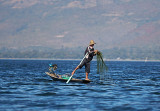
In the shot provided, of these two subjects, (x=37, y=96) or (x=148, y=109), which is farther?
(x=37, y=96)

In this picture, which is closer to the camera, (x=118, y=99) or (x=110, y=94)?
→ (x=118, y=99)

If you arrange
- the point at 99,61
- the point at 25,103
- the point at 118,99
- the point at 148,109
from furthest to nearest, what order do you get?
the point at 99,61 → the point at 118,99 → the point at 25,103 → the point at 148,109

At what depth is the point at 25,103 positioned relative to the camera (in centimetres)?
2017

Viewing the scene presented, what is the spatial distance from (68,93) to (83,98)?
264cm

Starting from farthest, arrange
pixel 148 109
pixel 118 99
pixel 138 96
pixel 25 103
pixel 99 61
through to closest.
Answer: pixel 99 61 → pixel 138 96 → pixel 118 99 → pixel 25 103 → pixel 148 109

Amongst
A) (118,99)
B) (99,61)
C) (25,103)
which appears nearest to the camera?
(25,103)

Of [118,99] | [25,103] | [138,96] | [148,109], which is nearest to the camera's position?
[148,109]

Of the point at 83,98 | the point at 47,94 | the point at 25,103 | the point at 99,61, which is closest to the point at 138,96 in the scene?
the point at 83,98

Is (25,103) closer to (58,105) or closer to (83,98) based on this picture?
(58,105)

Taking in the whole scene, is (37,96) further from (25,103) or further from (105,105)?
(105,105)

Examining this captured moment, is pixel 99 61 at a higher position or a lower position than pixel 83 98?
higher

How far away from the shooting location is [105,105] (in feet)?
64.7

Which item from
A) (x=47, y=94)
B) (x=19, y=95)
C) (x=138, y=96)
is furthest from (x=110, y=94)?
(x=19, y=95)

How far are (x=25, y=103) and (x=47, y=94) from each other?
416 centimetres
